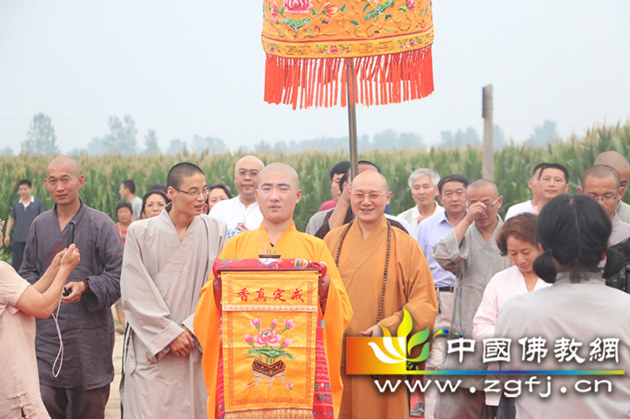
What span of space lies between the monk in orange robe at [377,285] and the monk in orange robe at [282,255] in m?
0.39

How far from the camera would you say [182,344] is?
14.1 ft

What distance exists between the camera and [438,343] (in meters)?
5.51

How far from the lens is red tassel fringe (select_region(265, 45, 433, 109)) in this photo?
14.6ft

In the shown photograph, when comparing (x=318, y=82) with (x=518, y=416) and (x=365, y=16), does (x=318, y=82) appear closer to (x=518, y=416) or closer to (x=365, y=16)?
(x=365, y=16)

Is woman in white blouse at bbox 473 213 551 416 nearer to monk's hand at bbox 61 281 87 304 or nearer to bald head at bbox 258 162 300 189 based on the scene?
bald head at bbox 258 162 300 189

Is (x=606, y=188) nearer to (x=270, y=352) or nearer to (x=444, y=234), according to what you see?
(x=444, y=234)

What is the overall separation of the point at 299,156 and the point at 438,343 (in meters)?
10.7

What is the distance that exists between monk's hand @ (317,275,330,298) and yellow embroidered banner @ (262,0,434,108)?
1.31 meters

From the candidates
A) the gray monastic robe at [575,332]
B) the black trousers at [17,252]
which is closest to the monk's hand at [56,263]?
the gray monastic robe at [575,332]

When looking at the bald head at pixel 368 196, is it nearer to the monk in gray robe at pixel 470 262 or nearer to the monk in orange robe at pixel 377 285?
the monk in orange robe at pixel 377 285

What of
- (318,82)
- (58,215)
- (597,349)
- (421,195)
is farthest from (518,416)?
(421,195)

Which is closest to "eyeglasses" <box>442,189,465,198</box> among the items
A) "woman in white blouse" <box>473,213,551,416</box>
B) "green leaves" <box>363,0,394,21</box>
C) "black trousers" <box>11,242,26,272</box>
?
"woman in white blouse" <box>473,213,551,416</box>

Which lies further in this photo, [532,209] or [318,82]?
[532,209]

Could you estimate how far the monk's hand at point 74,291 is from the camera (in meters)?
4.59
